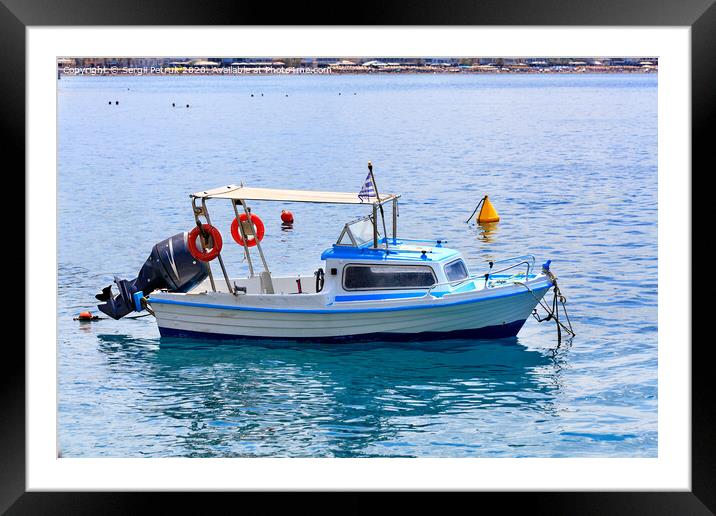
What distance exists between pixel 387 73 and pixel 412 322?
135913 millimetres

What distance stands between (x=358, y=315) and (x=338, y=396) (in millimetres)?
1873

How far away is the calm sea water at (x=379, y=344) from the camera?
15102 millimetres

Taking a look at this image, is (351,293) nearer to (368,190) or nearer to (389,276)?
(389,276)

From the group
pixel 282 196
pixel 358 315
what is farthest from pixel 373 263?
pixel 282 196

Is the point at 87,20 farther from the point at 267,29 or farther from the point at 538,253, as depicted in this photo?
the point at 538,253

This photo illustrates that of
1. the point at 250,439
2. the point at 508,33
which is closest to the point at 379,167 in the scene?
the point at 250,439

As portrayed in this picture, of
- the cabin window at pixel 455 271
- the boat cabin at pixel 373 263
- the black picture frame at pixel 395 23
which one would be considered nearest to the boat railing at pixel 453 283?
the boat cabin at pixel 373 263

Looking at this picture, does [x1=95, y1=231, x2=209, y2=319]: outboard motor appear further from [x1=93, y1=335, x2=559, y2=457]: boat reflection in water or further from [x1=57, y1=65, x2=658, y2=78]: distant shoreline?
[x1=57, y1=65, x2=658, y2=78]: distant shoreline

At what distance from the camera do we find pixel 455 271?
18.4 meters

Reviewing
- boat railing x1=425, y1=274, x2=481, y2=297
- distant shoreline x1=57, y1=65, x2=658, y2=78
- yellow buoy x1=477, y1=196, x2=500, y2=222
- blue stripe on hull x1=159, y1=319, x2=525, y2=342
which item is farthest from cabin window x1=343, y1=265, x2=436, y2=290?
distant shoreline x1=57, y1=65, x2=658, y2=78

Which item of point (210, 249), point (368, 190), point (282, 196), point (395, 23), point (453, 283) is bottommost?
point (453, 283)

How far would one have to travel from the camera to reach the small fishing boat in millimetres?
17938

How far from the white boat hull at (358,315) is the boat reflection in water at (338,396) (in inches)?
9.9

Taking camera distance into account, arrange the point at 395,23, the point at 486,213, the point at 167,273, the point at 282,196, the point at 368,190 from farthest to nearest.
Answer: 1. the point at 486,213
2. the point at 167,273
3. the point at 368,190
4. the point at 282,196
5. the point at 395,23
